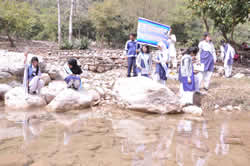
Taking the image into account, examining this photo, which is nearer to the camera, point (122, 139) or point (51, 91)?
point (122, 139)

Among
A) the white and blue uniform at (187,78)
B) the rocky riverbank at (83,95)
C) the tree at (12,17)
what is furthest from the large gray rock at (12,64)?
the tree at (12,17)

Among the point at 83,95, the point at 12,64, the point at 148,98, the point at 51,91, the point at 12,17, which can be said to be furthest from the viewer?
the point at 12,17

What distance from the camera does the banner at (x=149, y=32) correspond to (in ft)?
18.0

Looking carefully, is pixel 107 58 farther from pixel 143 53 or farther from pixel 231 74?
pixel 231 74

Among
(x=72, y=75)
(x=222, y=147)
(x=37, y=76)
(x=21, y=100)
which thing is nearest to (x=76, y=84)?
(x=72, y=75)

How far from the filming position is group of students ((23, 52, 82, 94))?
16.2ft

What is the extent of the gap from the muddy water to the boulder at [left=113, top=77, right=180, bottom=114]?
0.24m

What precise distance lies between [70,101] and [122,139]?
2.10 meters

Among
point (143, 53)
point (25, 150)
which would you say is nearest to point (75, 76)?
point (143, 53)

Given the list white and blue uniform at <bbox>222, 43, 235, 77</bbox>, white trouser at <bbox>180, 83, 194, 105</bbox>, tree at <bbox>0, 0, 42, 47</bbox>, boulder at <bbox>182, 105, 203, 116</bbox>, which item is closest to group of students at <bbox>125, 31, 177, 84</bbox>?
white trouser at <bbox>180, 83, 194, 105</bbox>

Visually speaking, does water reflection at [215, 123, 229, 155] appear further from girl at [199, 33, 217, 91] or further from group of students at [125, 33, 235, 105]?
girl at [199, 33, 217, 91]

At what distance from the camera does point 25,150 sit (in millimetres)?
2525

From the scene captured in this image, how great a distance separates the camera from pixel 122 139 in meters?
2.97

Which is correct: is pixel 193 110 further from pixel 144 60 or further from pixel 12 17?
pixel 12 17
